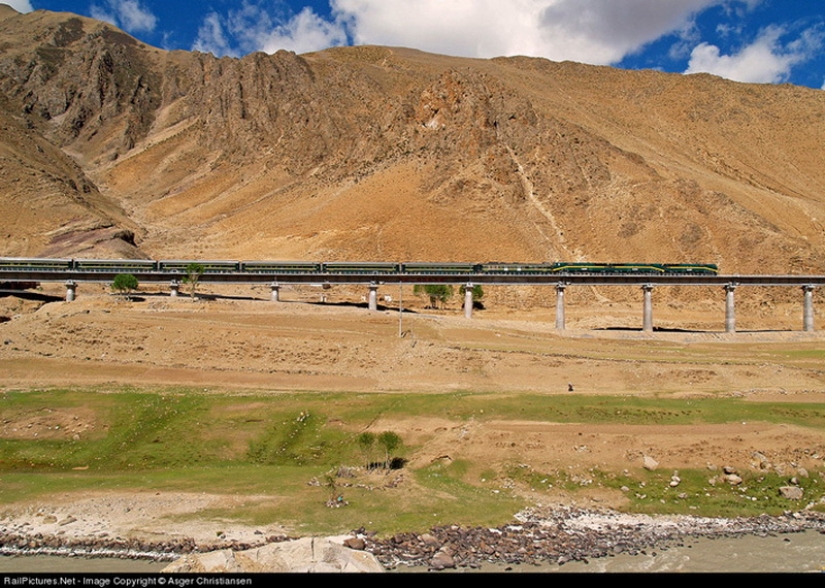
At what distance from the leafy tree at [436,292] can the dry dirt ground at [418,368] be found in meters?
17.5

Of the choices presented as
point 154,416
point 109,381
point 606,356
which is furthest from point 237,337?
point 606,356

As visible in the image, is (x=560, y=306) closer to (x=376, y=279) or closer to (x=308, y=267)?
(x=376, y=279)

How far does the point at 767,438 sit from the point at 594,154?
12239 centimetres

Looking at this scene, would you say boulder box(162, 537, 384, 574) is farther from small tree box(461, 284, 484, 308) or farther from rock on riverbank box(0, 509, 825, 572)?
small tree box(461, 284, 484, 308)

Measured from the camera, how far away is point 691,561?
26641 millimetres

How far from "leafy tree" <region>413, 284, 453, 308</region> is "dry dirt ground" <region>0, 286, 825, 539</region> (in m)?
17.5

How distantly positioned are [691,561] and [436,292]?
75992 millimetres

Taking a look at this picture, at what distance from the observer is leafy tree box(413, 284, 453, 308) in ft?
331

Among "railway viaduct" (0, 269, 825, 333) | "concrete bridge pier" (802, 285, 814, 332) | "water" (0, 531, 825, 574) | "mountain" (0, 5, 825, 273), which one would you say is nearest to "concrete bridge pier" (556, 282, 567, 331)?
"railway viaduct" (0, 269, 825, 333)

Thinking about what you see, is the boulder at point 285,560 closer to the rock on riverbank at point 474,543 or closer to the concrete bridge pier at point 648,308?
the rock on riverbank at point 474,543

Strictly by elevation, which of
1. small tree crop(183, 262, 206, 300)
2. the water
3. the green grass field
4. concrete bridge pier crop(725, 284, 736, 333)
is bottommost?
the water

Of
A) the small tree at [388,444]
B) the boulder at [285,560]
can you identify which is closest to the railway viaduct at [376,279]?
the small tree at [388,444]

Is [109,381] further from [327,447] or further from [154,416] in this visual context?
[327,447]

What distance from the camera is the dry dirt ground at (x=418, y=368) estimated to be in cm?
3606
